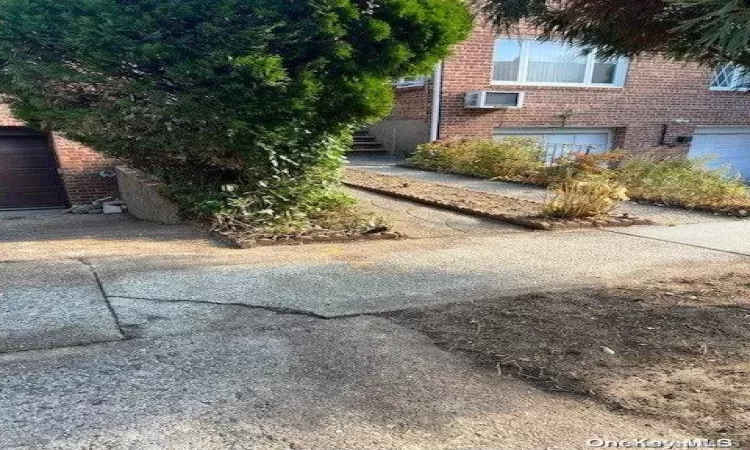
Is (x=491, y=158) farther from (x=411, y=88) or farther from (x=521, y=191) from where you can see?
(x=411, y=88)

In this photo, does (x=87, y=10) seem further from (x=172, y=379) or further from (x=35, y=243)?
(x=172, y=379)

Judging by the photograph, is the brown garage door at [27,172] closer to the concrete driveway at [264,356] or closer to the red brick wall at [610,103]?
the red brick wall at [610,103]

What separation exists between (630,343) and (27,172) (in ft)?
49.8

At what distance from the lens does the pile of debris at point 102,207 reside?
38.5ft

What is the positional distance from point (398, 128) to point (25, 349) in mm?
13651

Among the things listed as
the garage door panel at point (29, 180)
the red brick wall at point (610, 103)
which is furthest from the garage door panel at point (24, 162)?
the red brick wall at point (610, 103)

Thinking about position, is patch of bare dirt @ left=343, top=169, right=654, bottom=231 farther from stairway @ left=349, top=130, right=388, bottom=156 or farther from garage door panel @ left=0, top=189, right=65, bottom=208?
garage door panel @ left=0, top=189, right=65, bottom=208

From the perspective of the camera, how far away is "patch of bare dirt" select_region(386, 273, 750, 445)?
2.34 m

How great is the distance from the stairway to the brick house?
239 millimetres

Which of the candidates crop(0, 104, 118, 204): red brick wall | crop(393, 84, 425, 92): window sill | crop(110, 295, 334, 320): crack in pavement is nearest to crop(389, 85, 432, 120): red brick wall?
crop(393, 84, 425, 92): window sill

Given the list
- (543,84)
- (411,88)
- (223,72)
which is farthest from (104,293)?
(543,84)

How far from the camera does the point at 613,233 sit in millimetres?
6211

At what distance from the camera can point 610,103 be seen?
50.3 feet

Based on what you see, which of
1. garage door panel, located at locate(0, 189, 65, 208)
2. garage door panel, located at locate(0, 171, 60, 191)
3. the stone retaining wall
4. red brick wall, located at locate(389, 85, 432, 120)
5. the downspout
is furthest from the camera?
red brick wall, located at locate(389, 85, 432, 120)
